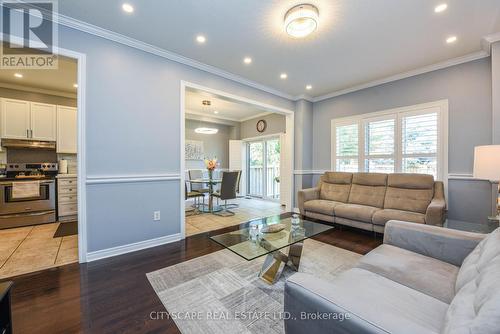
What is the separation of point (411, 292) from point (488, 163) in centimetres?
198

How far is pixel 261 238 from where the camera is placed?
7.00ft

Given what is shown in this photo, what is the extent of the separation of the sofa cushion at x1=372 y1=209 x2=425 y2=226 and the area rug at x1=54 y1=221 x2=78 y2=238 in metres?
4.75

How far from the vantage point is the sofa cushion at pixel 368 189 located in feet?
11.8

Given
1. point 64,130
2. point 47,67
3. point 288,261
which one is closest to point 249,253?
point 288,261

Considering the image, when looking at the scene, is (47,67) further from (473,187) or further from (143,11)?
(473,187)

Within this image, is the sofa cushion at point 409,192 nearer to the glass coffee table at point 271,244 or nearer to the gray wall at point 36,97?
the glass coffee table at point 271,244

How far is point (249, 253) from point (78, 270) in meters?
1.92

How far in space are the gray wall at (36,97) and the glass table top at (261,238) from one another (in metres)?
4.90

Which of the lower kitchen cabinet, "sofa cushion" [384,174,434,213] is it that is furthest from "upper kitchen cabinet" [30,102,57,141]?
"sofa cushion" [384,174,434,213]

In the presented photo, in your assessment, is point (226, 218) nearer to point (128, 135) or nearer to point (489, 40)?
point (128, 135)

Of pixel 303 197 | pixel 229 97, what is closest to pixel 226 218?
pixel 303 197

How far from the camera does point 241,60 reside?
3234mm

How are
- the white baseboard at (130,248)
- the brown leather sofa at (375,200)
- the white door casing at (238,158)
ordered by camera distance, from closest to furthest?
the white baseboard at (130,248)
the brown leather sofa at (375,200)
the white door casing at (238,158)

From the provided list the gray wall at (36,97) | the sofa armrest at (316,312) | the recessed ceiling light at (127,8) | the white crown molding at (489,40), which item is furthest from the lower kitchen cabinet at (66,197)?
the white crown molding at (489,40)
